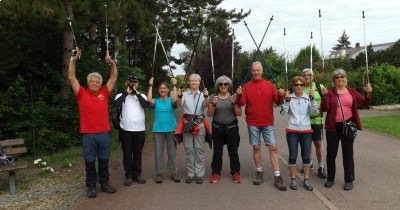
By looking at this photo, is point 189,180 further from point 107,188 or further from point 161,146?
point 107,188

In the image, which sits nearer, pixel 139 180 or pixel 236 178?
pixel 236 178

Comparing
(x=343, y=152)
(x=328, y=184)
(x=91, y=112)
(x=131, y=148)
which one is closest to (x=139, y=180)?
(x=131, y=148)

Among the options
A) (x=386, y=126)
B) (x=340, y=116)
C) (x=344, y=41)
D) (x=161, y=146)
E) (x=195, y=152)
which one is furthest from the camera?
(x=344, y=41)

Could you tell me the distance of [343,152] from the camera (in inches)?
281

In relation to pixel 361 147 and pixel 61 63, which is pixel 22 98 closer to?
pixel 61 63

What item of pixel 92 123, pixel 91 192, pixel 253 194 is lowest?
pixel 253 194

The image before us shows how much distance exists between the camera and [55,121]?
12359mm

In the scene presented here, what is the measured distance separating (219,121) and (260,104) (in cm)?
74

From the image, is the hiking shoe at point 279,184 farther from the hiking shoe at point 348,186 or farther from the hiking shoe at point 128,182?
the hiking shoe at point 128,182

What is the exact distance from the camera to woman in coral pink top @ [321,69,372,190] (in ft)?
23.1

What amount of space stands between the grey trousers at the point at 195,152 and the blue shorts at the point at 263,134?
2.79 ft

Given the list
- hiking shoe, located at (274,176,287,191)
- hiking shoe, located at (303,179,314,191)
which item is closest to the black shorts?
hiking shoe, located at (303,179,314,191)

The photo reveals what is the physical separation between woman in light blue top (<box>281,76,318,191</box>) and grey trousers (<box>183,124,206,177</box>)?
4.71ft

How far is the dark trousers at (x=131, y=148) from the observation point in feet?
24.6
